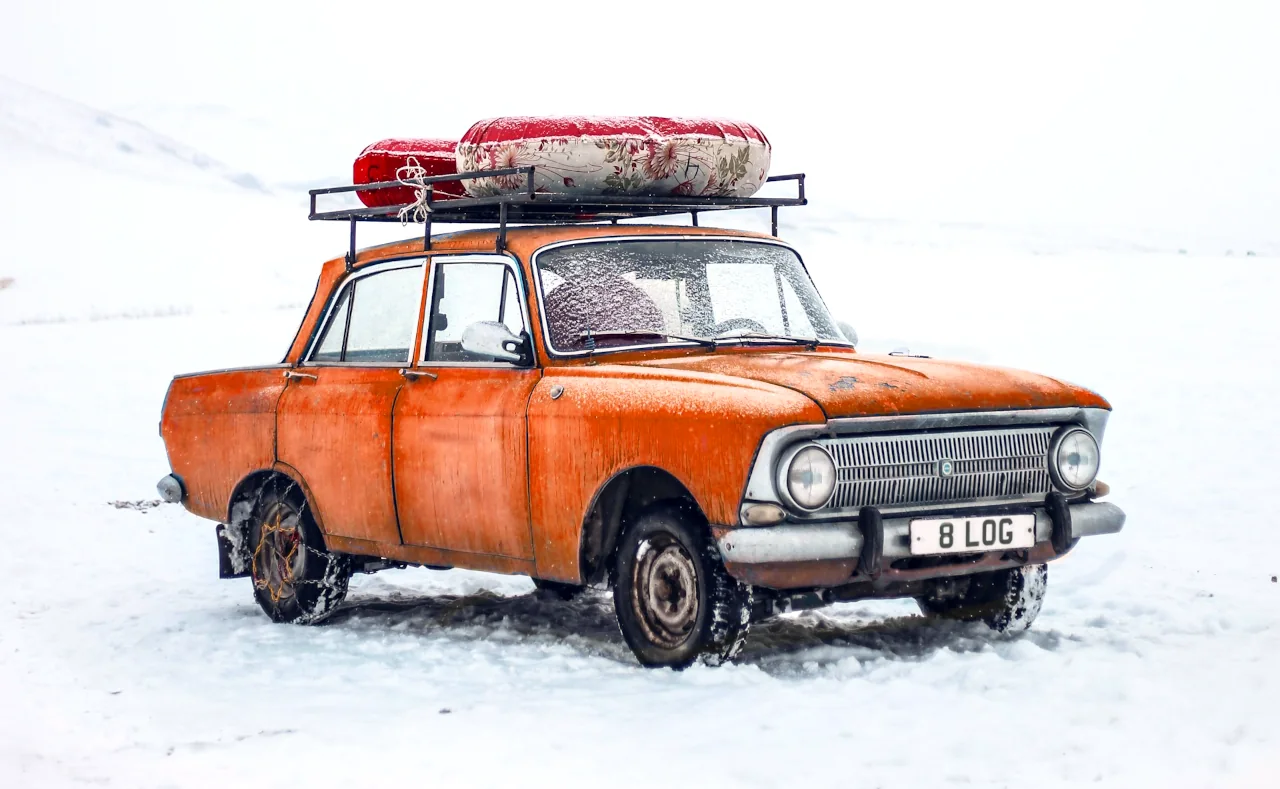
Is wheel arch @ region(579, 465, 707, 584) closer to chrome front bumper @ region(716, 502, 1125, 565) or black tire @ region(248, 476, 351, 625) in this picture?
chrome front bumper @ region(716, 502, 1125, 565)

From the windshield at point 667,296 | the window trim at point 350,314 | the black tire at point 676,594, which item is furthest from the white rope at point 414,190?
the black tire at point 676,594

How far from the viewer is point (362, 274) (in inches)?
332

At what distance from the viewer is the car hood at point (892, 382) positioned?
20.0 ft

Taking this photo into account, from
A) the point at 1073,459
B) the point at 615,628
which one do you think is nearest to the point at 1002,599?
the point at 1073,459

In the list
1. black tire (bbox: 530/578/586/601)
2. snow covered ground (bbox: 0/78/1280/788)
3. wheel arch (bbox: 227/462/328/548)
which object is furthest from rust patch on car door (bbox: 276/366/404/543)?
black tire (bbox: 530/578/586/601)

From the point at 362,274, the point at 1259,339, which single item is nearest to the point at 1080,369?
the point at 1259,339

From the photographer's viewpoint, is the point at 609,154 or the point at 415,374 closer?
the point at 609,154

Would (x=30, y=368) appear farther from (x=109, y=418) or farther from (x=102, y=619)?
Result: (x=102, y=619)

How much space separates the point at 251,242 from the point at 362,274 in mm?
36415

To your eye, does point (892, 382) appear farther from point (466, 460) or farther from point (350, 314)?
point (350, 314)

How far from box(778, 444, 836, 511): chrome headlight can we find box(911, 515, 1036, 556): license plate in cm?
38

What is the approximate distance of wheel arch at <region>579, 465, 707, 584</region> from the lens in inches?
259

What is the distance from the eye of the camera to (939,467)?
632cm

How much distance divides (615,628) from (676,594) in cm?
143
